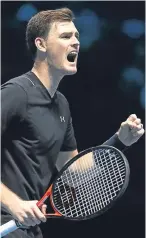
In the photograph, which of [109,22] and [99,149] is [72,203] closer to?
[99,149]

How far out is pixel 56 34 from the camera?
2775 millimetres

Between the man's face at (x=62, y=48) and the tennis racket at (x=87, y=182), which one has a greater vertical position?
the man's face at (x=62, y=48)

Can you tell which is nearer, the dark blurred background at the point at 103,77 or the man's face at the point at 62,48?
the man's face at the point at 62,48

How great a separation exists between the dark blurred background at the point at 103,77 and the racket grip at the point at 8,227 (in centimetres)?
213

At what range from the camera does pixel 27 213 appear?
7.96 ft

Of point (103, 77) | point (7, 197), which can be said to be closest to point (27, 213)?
point (7, 197)

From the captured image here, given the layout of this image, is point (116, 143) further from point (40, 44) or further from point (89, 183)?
point (40, 44)

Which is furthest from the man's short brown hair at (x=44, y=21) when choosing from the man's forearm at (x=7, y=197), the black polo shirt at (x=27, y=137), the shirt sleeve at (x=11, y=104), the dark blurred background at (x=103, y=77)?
the dark blurred background at (x=103, y=77)

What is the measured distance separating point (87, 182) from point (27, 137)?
0.29 meters

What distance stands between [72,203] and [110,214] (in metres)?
2.11

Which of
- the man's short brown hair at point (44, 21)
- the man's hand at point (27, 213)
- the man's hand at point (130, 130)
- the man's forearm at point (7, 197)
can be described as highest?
the man's short brown hair at point (44, 21)

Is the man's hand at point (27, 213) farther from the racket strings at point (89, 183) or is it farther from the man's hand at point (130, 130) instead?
the man's hand at point (130, 130)

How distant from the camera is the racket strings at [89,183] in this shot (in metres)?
2.67

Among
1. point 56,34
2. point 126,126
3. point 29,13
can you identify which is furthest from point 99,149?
point 29,13
